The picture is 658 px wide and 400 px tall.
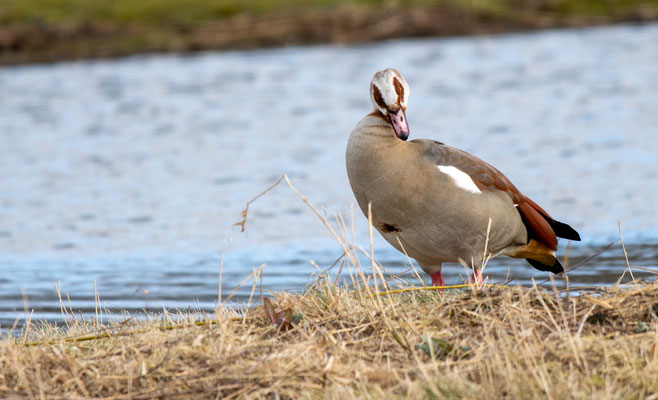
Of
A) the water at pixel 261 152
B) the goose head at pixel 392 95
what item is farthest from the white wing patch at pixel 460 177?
the water at pixel 261 152

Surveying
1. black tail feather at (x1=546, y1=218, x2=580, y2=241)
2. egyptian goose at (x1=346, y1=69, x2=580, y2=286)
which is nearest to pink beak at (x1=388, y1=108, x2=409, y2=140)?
egyptian goose at (x1=346, y1=69, x2=580, y2=286)

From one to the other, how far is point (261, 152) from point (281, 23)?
56.2ft

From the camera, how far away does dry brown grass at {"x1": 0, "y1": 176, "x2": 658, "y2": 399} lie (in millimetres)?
4105

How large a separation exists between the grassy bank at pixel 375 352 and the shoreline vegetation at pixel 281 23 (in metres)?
27.2

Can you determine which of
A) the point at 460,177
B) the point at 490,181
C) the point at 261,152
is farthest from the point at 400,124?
the point at 261,152

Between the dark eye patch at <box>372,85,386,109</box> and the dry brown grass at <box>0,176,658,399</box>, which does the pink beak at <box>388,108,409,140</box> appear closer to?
the dark eye patch at <box>372,85,386,109</box>

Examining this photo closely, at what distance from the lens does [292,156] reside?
16234 millimetres

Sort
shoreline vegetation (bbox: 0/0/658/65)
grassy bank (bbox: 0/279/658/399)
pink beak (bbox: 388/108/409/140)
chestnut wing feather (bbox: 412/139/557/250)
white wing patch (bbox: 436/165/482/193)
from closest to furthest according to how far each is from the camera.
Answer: grassy bank (bbox: 0/279/658/399) → pink beak (bbox: 388/108/409/140) → white wing patch (bbox: 436/165/482/193) → chestnut wing feather (bbox: 412/139/557/250) → shoreline vegetation (bbox: 0/0/658/65)

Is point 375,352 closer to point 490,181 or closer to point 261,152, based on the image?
point 490,181

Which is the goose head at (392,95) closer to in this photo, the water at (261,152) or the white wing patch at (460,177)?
the white wing patch at (460,177)

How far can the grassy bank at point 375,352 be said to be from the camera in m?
4.11

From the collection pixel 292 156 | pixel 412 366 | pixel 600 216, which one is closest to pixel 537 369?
pixel 412 366

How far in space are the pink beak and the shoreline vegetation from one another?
2636 centimetres

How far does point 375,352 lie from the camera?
4.60 meters
